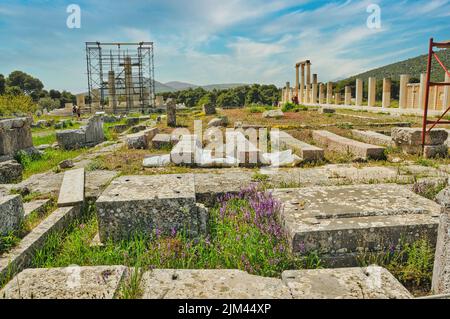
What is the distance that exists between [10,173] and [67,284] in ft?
19.7

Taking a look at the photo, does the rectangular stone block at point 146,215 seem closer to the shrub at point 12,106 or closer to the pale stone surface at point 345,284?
the pale stone surface at point 345,284

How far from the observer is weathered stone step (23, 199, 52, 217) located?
4.48 m

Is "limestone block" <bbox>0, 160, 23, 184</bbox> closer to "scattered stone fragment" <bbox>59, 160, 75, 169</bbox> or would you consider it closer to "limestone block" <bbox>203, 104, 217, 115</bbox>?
"scattered stone fragment" <bbox>59, 160, 75, 169</bbox>

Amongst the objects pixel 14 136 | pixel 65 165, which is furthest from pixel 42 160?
pixel 65 165

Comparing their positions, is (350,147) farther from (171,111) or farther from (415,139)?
(171,111)

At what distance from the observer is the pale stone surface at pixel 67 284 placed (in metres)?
2.14

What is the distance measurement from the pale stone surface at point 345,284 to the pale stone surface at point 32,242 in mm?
2264

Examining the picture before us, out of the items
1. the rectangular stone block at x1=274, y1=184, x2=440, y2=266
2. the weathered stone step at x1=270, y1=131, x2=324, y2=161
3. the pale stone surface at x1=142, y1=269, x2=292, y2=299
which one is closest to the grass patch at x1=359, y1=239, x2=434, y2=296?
the rectangular stone block at x1=274, y1=184, x2=440, y2=266

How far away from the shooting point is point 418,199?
3.94m

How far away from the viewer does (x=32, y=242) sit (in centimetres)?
340

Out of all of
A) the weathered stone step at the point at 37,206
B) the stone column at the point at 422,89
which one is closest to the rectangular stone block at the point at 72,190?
the weathered stone step at the point at 37,206

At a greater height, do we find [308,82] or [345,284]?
[308,82]
